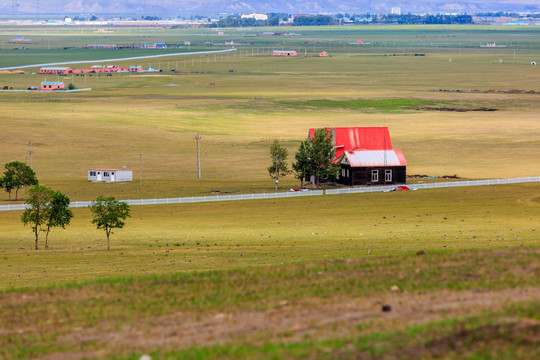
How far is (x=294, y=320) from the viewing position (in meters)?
21.8

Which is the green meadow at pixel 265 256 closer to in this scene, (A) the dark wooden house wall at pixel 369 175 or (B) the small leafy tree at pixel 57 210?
(B) the small leafy tree at pixel 57 210

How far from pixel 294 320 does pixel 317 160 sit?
61.4 metres

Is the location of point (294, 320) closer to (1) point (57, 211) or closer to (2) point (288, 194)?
(1) point (57, 211)

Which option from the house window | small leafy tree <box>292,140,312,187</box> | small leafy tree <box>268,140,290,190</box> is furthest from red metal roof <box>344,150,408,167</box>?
small leafy tree <box>268,140,290,190</box>

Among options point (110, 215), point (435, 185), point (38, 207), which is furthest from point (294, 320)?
point (435, 185)

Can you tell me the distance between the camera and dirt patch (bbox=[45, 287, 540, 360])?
20656 mm

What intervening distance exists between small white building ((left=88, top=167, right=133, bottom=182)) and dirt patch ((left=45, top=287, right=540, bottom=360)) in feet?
220

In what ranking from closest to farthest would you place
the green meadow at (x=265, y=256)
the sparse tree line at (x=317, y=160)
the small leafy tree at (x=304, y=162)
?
the green meadow at (x=265, y=256) < the small leafy tree at (x=304, y=162) < the sparse tree line at (x=317, y=160)

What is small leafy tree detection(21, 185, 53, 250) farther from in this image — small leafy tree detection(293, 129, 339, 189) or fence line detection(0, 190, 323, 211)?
small leafy tree detection(293, 129, 339, 189)

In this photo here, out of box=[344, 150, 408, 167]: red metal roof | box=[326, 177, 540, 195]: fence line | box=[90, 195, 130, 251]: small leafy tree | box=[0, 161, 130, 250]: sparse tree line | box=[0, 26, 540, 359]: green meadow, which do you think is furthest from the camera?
box=[344, 150, 408, 167]: red metal roof

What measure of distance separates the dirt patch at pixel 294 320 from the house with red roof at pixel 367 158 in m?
59.8

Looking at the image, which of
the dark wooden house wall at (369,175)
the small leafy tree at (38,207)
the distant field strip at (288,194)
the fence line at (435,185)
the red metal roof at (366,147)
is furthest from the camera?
the red metal roof at (366,147)

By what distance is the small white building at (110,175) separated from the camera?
89000 millimetres

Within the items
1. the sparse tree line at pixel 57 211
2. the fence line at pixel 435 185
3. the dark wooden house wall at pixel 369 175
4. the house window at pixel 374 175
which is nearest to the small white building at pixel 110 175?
the dark wooden house wall at pixel 369 175
